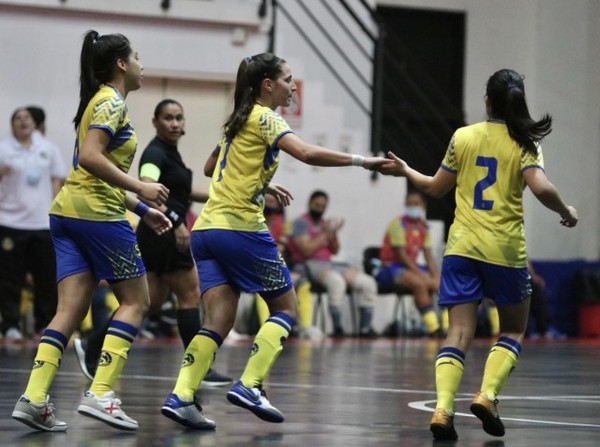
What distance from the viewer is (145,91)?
18938 mm

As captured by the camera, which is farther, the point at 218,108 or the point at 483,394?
the point at 218,108

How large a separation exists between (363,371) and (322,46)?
9.04 m

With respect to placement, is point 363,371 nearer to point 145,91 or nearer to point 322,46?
point 145,91

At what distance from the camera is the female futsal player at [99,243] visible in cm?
735

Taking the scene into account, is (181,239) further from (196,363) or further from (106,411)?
(106,411)

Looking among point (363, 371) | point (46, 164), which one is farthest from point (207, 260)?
point (46, 164)

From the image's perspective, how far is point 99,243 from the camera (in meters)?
7.48

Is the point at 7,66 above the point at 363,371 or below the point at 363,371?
above

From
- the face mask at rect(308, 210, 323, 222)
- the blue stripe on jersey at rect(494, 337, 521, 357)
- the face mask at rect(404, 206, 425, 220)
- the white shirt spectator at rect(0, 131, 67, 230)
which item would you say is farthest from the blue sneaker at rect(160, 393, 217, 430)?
the face mask at rect(404, 206, 425, 220)

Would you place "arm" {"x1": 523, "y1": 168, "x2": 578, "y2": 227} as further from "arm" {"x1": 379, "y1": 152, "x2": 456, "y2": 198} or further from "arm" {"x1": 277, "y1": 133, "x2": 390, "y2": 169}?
"arm" {"x1": 277, "y1": 133, "x2": 390, "y2": 169}

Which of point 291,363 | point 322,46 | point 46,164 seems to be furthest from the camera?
point 322,46

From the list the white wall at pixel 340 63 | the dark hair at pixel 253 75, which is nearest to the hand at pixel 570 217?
the dark hair at pixel 253 75

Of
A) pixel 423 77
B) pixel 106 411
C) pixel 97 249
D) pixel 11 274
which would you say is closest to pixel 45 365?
pixel 106 411

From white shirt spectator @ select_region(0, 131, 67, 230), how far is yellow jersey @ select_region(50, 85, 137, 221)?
326 inches
